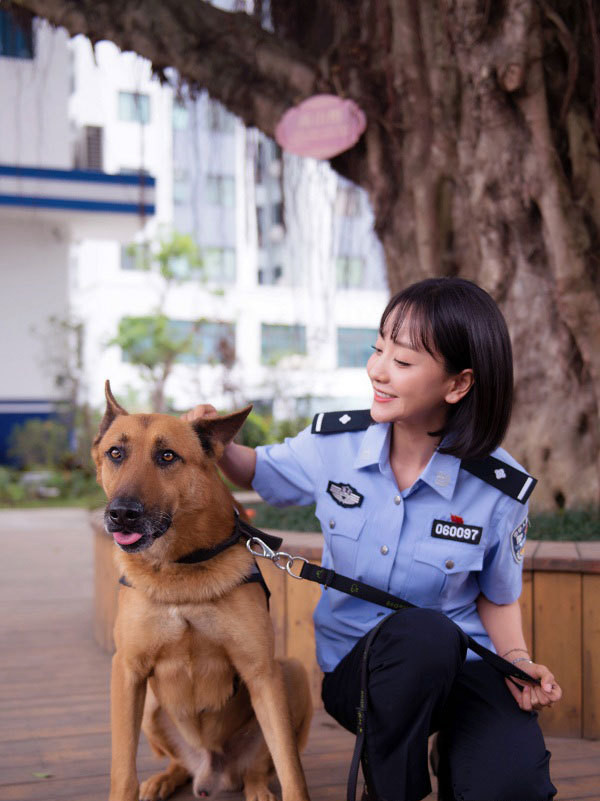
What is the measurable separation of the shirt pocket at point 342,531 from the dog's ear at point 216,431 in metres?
0.34

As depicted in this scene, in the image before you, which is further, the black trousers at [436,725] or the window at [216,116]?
the window at [216,116]

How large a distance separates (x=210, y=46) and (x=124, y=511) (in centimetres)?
294

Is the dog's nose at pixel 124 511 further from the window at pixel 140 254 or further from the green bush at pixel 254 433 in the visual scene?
the window at pixel 140 254

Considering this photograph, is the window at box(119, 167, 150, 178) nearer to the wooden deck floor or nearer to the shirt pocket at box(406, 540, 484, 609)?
the wooden deck floor

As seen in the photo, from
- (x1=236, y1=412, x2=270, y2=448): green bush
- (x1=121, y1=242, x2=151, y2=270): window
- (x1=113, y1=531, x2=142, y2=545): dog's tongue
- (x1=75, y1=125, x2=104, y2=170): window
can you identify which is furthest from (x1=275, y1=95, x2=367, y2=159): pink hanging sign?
(x1=75, y1=125, x2=104, y2=170): window

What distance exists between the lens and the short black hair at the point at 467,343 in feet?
6.75

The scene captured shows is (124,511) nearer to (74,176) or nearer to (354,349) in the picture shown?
(74,176)

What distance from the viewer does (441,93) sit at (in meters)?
3.74

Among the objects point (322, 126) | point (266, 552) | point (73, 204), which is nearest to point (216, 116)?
point (322, 126)

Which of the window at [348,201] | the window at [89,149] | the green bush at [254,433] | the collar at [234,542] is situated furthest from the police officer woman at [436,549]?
the window at [89,149]

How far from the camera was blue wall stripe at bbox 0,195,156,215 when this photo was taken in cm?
1154

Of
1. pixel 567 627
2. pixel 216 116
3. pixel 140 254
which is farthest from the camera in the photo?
pixel 140 254

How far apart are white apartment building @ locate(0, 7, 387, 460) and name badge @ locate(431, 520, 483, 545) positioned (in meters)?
2.35

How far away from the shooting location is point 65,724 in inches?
118
